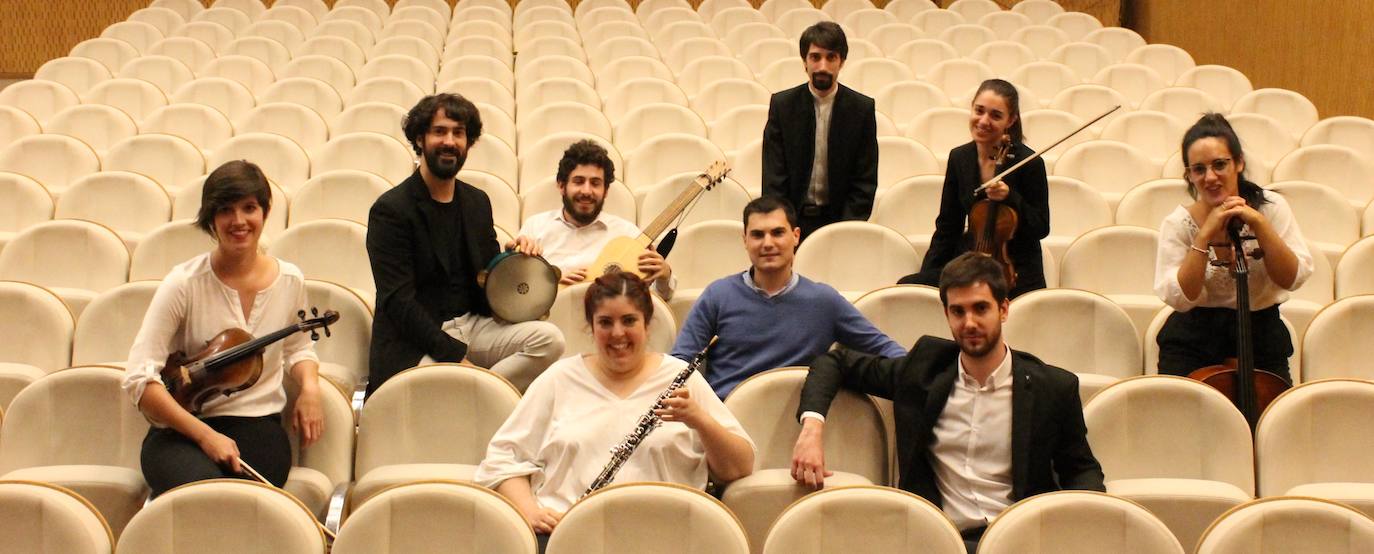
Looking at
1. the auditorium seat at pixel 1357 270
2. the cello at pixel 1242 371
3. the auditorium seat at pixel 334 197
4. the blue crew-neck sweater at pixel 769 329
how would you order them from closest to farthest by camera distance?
1. the cello at pixel 1242 371
2. the blue crew-neck sweater at pixel 769 329
3. the auditorium seat at pixel 1357 270
4. the auditorium seat at pixel 334 197

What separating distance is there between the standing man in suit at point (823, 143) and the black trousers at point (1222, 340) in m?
1.26

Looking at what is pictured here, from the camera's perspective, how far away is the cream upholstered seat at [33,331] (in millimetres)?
3504

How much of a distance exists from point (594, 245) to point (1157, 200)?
2.01m

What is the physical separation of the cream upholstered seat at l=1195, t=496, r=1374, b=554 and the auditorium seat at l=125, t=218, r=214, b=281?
2884 millimetres

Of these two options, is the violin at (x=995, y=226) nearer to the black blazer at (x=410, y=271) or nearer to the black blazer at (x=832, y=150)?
the black blazer at (x=832, y=150)

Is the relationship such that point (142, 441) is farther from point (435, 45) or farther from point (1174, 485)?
point (435, 45)

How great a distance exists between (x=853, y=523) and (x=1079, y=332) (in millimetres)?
1320

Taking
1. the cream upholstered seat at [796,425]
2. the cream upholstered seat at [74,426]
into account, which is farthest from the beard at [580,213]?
the cream upholstered seat at [74,426]

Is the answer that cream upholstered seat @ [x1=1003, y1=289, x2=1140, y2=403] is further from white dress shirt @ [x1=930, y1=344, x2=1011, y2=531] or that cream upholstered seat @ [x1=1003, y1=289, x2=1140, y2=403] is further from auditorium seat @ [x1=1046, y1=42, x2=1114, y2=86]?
auditorium seat @ [x1=1046, y1=42, x2=1114, y2=86]

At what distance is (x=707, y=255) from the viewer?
4219 millimetres

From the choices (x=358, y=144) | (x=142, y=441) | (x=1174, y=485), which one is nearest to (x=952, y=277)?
(x=1174, y=485)

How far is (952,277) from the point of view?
2756 millimetres

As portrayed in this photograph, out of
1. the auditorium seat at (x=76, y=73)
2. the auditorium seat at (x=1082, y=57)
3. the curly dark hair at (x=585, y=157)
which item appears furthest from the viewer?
the auditorium seat at (x=1082, y=57)

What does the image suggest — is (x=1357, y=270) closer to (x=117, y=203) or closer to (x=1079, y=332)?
(x=1079, y=332)
